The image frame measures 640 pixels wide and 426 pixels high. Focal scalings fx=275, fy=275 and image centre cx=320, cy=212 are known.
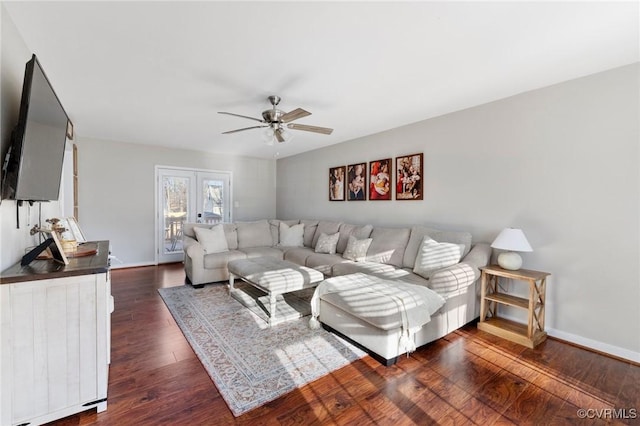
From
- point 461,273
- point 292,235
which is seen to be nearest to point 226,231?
point 292,235

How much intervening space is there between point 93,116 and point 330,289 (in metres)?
3.87

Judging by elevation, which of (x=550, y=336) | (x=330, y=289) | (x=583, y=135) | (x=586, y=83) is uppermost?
(x=586, y=83)

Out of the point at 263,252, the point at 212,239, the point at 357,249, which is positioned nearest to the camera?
the point at 357,249

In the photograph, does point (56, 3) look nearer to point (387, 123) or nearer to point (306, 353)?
point (306, 353)

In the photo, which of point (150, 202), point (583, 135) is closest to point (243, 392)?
point (583, 135)

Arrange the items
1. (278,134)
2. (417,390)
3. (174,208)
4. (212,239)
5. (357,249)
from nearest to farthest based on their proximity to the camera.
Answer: (417,390), (278,134), (357,249), (212,239), (174,208)

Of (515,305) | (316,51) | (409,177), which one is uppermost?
(316,51)

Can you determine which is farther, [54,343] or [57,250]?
[57,250]

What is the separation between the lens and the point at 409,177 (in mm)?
3986

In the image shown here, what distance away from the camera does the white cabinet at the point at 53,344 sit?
4.63 ft

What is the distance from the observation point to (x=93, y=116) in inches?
145

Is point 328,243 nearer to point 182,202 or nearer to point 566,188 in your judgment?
point 566,188

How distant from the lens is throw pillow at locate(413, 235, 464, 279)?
2.95m

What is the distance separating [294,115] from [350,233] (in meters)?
2.23
